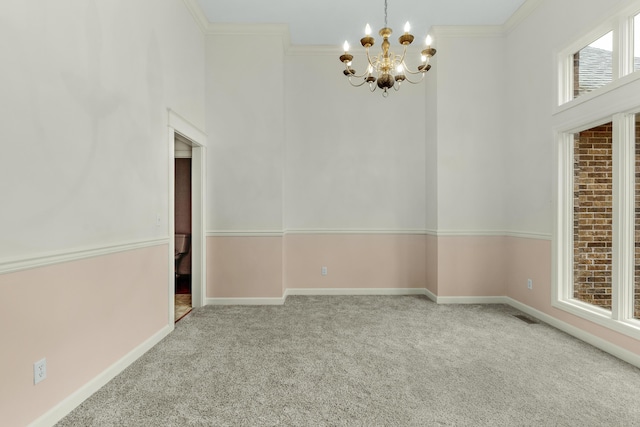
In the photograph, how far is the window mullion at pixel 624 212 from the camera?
2.77 metres

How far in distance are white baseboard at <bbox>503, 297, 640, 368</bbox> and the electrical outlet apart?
157 inches

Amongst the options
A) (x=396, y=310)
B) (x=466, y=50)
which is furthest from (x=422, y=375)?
(x=466, y=50)

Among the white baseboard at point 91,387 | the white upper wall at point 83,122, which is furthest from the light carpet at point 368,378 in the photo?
the white upper wall at point 83,122

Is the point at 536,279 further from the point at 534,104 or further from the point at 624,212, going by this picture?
the point at 534,104

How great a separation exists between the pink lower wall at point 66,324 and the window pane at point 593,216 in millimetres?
4056

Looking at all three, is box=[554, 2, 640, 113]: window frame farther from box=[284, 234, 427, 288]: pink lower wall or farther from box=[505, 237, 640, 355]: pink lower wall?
box=[284, 234, 427, 288]: pink lower wall

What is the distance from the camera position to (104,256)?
2.38m

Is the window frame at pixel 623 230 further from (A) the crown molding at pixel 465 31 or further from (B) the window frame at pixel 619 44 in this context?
(A) the crown molding at pixel 465 31

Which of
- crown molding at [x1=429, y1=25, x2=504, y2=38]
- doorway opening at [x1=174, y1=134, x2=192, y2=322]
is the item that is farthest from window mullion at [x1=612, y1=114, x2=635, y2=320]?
doorway opening at [x1=174, y1=134, x2=192, y2=322]

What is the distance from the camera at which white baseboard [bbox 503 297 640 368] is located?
267 cm

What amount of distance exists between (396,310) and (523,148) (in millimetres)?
2503

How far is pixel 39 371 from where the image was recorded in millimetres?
1817

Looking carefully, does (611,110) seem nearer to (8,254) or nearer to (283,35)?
(283,35)

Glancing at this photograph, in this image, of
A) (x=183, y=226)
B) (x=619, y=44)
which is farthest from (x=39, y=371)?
(x=619, y=44)
